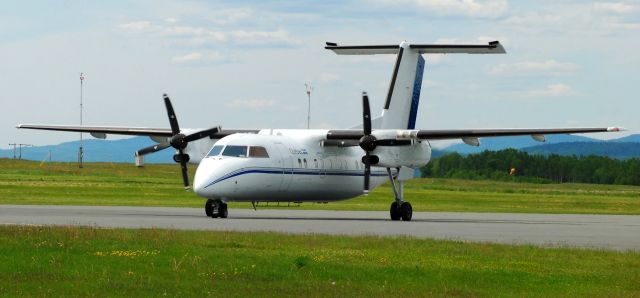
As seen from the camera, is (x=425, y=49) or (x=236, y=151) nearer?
(x=236, y=151)

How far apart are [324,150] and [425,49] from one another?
6.25 metres

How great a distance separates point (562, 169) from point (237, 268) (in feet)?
439

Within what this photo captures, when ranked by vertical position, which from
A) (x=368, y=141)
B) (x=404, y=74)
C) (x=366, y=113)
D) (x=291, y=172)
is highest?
(x=404, y=74)

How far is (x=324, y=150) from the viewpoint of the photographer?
144 feet

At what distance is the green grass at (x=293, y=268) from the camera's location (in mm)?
17375

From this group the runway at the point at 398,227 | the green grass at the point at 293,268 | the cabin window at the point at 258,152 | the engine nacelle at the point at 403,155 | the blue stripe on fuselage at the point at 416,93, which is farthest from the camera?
the blue stripe on fuselage at the point at 416,93

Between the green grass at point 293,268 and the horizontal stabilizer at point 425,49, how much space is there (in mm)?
20273

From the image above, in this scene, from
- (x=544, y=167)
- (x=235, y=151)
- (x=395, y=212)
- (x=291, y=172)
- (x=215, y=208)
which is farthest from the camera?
(x=544, y=167)

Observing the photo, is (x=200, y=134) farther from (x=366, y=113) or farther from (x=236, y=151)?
(x=366, y=113)

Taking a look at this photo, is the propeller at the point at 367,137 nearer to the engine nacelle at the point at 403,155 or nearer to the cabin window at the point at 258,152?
the engine nacelle at the point at 403,155

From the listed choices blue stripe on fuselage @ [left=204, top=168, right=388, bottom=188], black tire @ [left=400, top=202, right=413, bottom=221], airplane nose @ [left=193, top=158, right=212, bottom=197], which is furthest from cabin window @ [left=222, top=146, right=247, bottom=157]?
black tire @ [left=400, top=202, right=413, bottom=221]

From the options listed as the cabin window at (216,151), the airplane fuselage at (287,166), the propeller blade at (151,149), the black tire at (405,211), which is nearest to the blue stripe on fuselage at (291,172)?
the airplane fuselage at (287,166)

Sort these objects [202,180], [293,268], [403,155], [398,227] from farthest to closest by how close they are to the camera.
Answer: [403,155], [202,180], [398,227], [293,268]

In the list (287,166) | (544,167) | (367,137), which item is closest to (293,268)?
(287,166)
